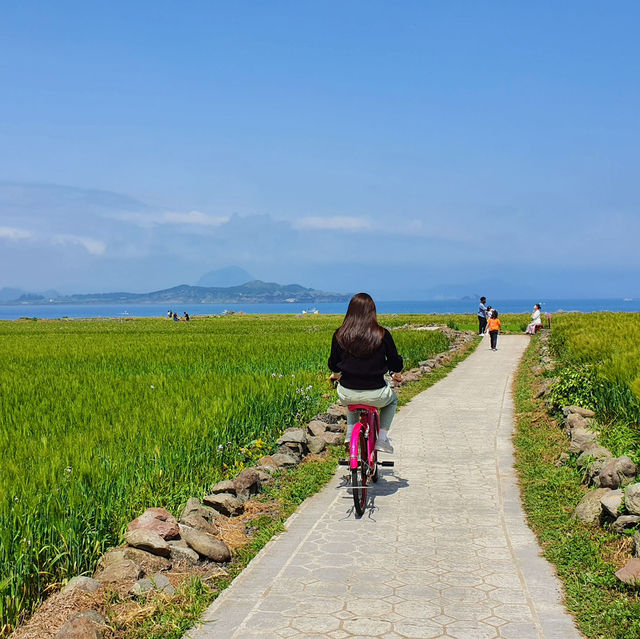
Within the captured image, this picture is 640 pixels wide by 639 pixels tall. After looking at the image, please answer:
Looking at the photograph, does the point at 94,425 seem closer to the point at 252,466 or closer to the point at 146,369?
the point at 252,466

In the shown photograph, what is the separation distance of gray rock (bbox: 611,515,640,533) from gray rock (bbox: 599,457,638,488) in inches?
36.4

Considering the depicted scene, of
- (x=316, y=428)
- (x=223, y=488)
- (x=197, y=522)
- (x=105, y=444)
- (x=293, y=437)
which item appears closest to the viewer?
(x=197, y=522)

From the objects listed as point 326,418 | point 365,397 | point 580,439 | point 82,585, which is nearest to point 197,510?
point 82,585

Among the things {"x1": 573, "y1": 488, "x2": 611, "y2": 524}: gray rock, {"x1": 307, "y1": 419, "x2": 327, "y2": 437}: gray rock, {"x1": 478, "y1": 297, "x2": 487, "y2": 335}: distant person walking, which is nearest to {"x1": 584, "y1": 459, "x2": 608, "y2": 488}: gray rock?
{"x1": 573, "y1": 488, "x2": 611, "y2": 524}: gray rock

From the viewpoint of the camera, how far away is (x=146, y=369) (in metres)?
17.1

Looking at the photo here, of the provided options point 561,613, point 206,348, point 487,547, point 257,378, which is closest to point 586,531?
point 487,547

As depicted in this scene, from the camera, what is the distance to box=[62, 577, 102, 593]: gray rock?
4562 millimetres

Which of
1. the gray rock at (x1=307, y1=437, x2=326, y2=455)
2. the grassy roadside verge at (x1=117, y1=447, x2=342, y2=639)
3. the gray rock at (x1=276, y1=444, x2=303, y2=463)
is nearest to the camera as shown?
the grassy roadside verge at (x1=117, y1=447, x2=342, y2=639)

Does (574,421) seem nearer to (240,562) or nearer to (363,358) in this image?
(363,358)

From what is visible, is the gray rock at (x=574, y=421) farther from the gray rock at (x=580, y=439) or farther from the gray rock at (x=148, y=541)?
the gray rock at (x=148, y=541)

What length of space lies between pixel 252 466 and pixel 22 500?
3804 mm

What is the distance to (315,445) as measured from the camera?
991cm

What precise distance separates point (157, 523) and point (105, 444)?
90.0 inches

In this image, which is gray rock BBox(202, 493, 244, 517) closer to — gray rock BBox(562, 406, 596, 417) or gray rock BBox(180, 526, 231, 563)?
gray rock BBox(180, 526, 231, 563)
